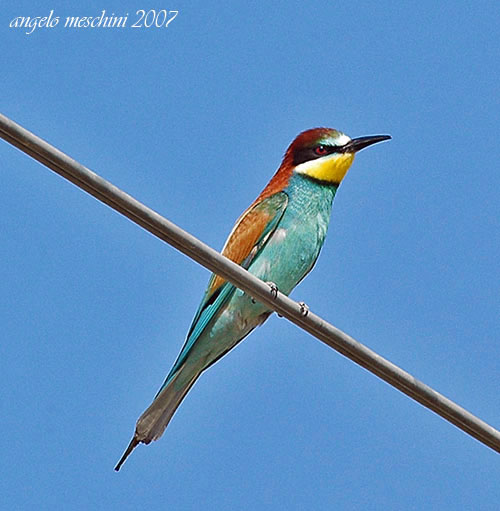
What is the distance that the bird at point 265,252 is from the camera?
4.02 meters

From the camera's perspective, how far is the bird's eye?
462 centimetres

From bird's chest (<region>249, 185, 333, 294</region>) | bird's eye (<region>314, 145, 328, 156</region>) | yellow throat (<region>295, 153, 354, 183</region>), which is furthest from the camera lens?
bird's eye (<region>314, 145, 328, 156</region>)

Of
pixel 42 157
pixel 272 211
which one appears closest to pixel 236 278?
pixel 42 157

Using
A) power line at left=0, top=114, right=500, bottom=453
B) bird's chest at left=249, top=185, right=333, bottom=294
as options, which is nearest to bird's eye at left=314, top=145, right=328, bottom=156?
bird's chest at left=249, top=185, right=333, bottom=294

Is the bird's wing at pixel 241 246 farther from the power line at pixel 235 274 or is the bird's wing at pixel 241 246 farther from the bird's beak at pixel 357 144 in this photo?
the power line at pixel 235 274

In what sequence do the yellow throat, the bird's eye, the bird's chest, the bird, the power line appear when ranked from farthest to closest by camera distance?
the bird's eye, the yellow throat, the bird's chest, the bird, the power line

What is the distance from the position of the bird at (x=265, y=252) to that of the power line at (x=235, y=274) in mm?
1478

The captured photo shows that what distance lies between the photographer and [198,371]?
4090 millimetres

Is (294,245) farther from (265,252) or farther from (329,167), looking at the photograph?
(329,167)

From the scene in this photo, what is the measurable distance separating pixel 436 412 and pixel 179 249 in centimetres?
70

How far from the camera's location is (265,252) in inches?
166

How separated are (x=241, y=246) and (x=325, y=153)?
67cm

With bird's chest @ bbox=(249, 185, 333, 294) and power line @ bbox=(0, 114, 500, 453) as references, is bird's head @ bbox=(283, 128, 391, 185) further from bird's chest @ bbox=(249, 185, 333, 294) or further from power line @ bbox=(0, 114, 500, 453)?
power line @ bbox=(0, 114, 500, 453)

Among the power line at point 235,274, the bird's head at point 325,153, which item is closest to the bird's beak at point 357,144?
the bird's head at point 325,153
